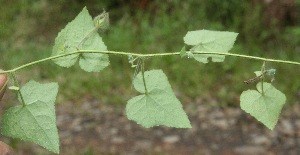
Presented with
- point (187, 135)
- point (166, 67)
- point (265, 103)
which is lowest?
point (187, 135)

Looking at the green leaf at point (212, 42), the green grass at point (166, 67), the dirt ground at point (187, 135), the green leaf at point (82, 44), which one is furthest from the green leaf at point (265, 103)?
the green grass at point (166, 67)

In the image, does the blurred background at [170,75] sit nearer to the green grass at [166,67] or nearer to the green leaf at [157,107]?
the green grass at [166,67]

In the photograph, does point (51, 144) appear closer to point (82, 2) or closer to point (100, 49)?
point (100, 49)

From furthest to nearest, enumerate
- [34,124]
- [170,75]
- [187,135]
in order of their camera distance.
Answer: [170,75] → [187,135] → [34,124]

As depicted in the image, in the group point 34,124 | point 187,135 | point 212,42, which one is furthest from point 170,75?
point 34,124

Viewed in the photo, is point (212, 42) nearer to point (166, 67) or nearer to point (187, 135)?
point (187, 135)

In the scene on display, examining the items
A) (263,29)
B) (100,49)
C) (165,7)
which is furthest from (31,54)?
(100,49)

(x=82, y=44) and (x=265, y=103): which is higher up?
(x=82, y=44)
